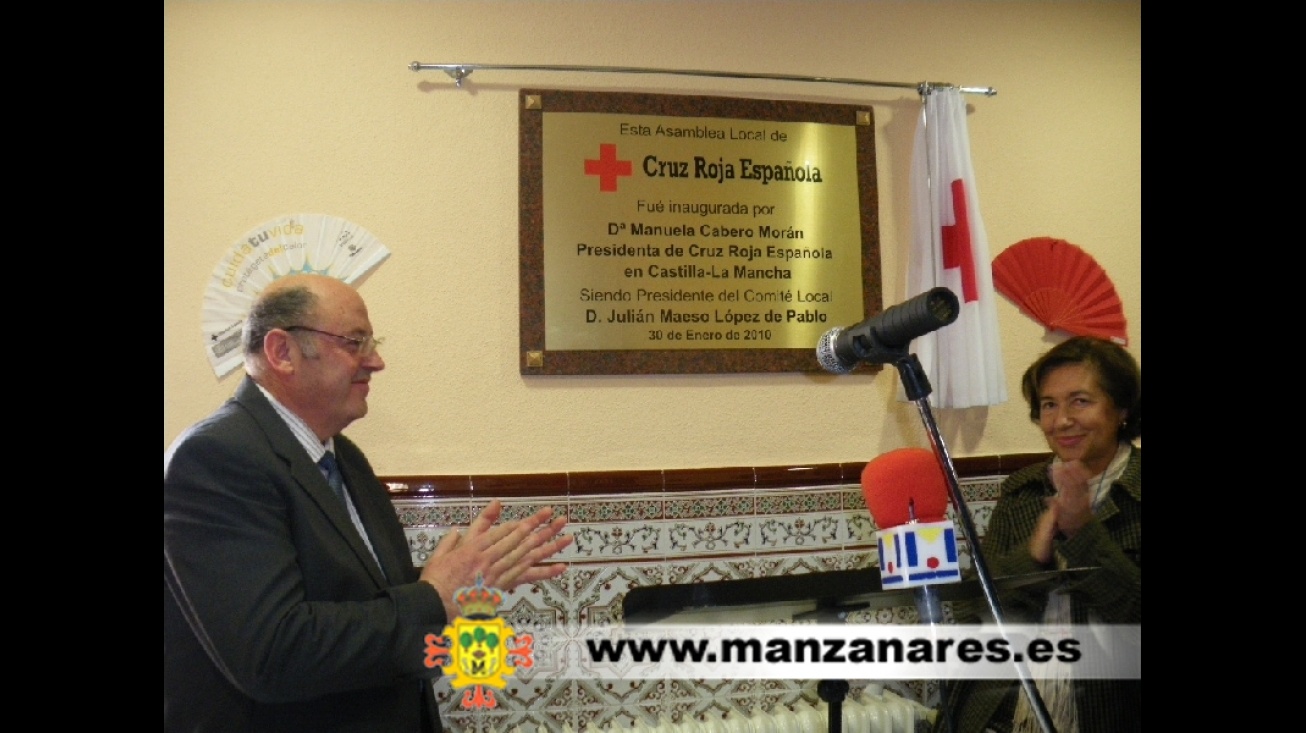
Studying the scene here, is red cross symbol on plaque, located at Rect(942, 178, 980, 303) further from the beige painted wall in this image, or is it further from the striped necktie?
the striped necktie

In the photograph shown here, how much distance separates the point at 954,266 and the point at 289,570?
1716 mm

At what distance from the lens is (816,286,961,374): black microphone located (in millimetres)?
1104

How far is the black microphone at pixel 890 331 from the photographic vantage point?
3.62 ft

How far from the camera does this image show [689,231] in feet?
7.32

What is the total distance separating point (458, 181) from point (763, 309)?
0.83 metres

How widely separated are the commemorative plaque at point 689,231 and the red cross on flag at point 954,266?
0.13 meters

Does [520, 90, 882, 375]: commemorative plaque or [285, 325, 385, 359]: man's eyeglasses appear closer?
[285, 325, 385, 359]: man's eyeglasses

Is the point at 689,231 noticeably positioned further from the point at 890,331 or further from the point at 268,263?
the point at 890,331

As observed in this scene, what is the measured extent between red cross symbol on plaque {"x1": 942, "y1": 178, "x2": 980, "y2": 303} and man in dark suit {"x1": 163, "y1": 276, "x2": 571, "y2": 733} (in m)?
1.31

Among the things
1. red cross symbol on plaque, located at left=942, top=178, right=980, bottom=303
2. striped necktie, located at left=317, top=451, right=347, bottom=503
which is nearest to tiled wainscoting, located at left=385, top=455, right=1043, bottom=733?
striped necktie, located at left=317, top=451, right=347, bottom=503

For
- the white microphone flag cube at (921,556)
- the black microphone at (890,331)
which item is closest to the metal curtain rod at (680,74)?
the black microphone at (890,331)

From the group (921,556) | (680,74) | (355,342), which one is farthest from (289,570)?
(680,74)

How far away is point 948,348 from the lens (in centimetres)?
224

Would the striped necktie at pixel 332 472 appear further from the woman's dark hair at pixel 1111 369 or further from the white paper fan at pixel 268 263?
the woman's dark hair at pixel 1111 369
